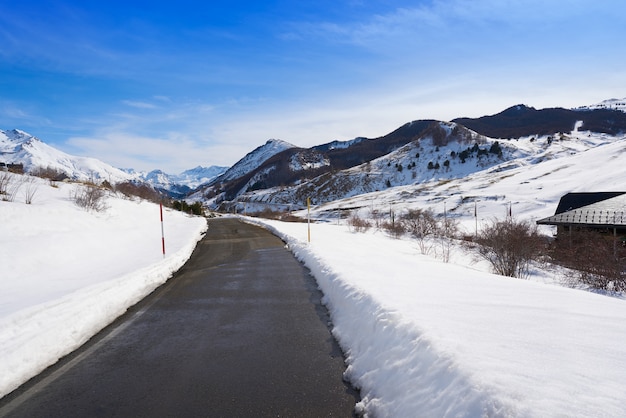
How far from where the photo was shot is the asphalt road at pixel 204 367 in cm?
367

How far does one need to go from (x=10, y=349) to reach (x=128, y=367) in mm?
1520

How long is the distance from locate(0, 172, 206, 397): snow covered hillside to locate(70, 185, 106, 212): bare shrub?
0.64m

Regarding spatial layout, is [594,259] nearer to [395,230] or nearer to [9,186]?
[395,230]

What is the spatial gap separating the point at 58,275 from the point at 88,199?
14.1 meters

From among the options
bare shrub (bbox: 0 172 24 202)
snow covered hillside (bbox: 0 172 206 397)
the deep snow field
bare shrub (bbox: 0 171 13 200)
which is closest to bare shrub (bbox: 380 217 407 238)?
snow covered hillside (bbox: 0 172 206 397)

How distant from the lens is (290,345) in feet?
17.5

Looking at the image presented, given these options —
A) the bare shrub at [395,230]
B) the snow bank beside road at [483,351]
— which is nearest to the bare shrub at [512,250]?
the snow bank beside road at [483,351]

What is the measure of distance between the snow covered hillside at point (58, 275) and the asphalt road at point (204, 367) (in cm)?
33

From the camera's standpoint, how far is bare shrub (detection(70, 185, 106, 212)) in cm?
2165

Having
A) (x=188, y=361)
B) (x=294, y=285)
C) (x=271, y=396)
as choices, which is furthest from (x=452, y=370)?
(x=294, y=285)

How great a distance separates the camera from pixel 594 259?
1908cm

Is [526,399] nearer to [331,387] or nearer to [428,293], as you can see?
[331,387]

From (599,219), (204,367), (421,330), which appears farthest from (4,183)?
(599,219)

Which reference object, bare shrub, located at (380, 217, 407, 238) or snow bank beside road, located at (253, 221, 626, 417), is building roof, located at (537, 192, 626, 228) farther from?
snow bank beside road, located at (253, 221, 626, 417)
